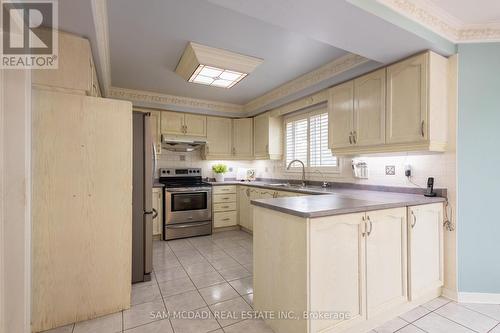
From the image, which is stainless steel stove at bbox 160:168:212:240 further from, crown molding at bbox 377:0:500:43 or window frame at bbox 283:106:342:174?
crown molding at bbox 377:0:500:43

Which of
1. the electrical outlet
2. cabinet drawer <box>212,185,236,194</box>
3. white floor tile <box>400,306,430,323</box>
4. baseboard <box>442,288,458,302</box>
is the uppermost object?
the electrical outlet

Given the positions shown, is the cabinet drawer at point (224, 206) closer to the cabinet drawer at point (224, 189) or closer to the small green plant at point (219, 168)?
the cabinet drawer at point (224, 189)

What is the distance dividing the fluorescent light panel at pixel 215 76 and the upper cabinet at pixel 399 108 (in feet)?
4.52

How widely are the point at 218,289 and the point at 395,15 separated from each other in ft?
9.08

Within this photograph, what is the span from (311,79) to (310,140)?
3.19 feet

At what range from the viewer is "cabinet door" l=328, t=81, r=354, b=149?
271cm

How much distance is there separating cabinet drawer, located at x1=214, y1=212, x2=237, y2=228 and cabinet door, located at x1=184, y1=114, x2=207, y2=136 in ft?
5.22

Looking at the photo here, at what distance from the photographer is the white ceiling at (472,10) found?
6.02 ft

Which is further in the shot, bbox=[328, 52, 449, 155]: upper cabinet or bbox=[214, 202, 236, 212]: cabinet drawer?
bbox=[214, 202, 236, 212]: cabinet drawer

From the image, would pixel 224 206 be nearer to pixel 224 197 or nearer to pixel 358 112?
pixel 224 197

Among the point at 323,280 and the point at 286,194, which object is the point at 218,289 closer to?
the point at 323,280

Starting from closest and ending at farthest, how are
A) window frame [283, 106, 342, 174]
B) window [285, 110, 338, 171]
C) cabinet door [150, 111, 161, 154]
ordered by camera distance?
window frame [283, 106, 342, 174], window [285, 110, 338, 171], cabinet door [150, 111, 161, 154]

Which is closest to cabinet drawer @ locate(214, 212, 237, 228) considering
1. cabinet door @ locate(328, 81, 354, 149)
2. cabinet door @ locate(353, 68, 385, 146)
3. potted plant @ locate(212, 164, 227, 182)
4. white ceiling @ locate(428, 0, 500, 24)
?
potted plant @ locate(212, 164, 227, 182)

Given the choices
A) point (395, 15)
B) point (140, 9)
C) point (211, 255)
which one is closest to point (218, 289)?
point (211, 255)
